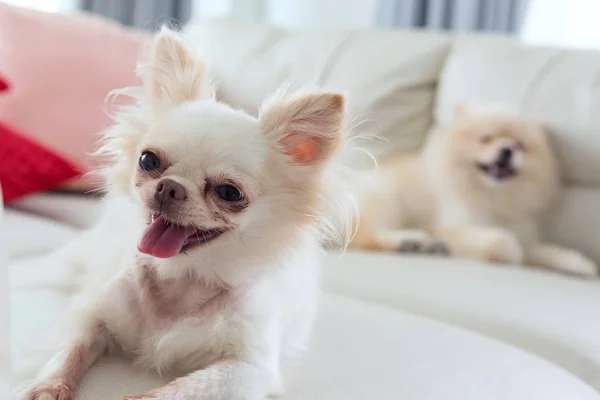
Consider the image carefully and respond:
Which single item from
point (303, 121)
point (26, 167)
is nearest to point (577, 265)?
point (303, 121)

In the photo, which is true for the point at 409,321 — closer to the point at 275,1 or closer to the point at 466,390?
the point at 466,390

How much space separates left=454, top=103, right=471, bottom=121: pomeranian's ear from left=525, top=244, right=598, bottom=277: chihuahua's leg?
42 centimetres

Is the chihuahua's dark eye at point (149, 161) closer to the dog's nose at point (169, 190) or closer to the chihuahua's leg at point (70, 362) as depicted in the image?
the dog's nose at point (169, 190)

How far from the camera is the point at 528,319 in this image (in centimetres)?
138

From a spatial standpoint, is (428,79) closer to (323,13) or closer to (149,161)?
(149,161)

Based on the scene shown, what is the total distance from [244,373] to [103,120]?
64.2 inches

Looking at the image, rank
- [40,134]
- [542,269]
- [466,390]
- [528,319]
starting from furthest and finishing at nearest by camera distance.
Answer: [40,134] → [542,269] → [528,319] → [466,390]

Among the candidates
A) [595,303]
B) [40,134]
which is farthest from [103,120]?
[595,303]

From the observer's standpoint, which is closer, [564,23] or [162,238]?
[162,238]

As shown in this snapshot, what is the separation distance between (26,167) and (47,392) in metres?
1.29

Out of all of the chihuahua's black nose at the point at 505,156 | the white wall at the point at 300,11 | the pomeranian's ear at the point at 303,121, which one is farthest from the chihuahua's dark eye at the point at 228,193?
the white wall at the point at 300,11

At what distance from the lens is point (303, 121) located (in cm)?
93

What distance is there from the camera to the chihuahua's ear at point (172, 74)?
970mm

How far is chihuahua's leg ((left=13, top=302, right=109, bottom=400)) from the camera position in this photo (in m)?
0.78
